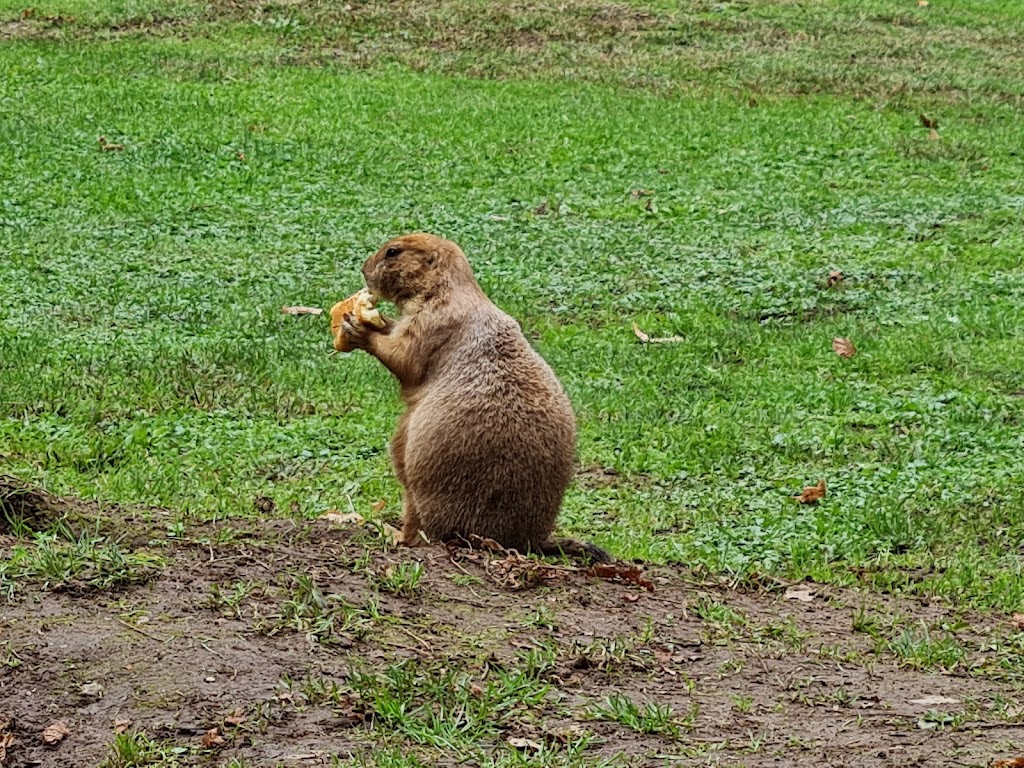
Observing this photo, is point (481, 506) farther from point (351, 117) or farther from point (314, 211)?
point (351, 117)

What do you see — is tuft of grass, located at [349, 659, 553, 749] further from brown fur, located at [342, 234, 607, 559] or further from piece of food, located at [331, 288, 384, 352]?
piece of food, located at [331, 288, 384, 352]

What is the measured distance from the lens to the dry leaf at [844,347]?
8.64 m

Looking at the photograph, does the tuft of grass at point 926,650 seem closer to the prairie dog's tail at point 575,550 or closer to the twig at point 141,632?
the prairie dog's tail at point 575,550

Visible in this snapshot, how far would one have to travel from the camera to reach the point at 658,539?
20.5 ft

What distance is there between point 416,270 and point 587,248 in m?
5.10

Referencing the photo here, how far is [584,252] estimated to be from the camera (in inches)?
420

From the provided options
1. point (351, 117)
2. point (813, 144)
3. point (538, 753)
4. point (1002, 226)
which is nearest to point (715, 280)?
point (1002, 226)

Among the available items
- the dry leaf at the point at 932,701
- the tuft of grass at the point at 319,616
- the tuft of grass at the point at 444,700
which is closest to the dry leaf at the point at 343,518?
the tuft of grass at the point at 319,616

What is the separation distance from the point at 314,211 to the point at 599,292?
8.69 feet

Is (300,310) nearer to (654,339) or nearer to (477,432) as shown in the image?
(654,339)

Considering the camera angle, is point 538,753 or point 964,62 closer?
point 538,753

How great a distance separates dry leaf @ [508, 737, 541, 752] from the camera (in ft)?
12.0

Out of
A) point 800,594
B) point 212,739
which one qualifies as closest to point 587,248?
point 800,594

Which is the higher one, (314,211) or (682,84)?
(682,84)
